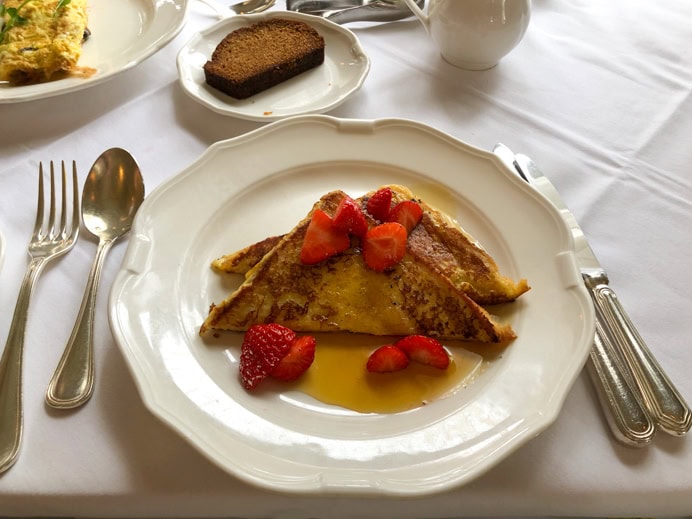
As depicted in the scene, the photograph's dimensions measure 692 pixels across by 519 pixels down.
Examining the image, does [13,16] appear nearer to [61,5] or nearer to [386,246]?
[61,5]

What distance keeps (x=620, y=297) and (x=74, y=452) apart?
119 centimetres

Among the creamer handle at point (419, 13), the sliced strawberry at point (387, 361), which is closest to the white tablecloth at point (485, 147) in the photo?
the creamer handle at point (419, 13)

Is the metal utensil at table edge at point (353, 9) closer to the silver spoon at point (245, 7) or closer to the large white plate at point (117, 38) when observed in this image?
the silver spoon at point (245, 7)

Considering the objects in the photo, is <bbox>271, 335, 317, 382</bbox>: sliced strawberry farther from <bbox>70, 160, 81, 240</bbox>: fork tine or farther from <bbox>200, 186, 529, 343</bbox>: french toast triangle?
<bbox>70, 160, 81, 240</bbox>: fork tine

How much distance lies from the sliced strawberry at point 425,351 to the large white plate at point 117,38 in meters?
1.21

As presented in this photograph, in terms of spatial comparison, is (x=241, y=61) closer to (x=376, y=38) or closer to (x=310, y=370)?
Answer: (x=376, y=38)

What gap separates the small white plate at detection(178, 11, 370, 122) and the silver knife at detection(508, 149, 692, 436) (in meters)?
0.80

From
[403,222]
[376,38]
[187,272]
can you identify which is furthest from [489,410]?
[376,38]

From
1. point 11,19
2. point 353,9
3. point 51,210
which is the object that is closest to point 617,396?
point 51,210

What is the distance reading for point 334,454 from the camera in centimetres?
94

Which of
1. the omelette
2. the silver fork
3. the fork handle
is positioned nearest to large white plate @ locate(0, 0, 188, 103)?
the omelette

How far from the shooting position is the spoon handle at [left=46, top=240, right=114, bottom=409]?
3.40 ft

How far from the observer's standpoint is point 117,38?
6.25 feet

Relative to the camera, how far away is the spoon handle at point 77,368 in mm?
1036
